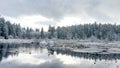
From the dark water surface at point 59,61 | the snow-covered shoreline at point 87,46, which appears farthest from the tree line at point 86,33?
the dark water surface at point 59,61

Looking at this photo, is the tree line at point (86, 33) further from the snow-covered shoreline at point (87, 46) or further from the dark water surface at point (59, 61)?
the dark water surface at point (59, 61)

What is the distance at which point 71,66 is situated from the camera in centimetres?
3094

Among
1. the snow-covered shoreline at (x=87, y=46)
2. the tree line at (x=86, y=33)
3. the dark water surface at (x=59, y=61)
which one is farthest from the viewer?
the tree line at (x=86, y=33)

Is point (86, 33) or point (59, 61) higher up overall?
point (86, 33)

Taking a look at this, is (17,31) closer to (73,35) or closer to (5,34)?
(5,34)

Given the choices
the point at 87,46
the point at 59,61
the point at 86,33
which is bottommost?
the point at 59,61

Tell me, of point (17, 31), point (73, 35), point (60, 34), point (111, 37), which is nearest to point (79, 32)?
point (73, 35)

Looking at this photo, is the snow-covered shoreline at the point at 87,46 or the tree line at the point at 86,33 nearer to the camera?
the snow-covered shoreline at the point at 87,46

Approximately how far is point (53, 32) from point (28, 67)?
127 meters

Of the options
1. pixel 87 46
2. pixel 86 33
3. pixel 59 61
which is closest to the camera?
pixel 59 61

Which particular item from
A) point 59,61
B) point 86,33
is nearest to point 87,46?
point 59,61

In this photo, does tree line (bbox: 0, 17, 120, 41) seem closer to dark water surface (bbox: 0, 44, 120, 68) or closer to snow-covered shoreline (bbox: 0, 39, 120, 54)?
snow-covered shoreline (bbox: 0, 39, 120, 54)

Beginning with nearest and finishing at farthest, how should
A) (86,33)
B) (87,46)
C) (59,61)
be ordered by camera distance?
1. (59,61)
2. (87,46)
3. (86,33)

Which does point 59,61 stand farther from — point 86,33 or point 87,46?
point 86,33
